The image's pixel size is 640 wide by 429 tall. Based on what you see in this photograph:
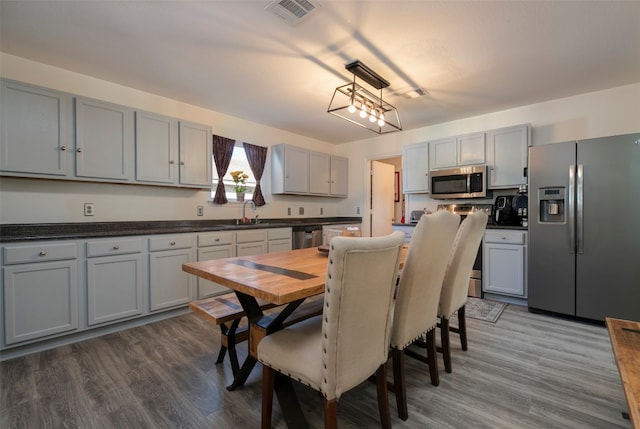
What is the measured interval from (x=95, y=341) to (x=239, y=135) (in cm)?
290

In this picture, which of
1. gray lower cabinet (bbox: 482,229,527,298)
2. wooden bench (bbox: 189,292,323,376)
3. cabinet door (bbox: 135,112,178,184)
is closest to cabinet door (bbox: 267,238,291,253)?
cabinet door (bbox: 135,112,178,184)

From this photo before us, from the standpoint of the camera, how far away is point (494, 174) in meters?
3.66

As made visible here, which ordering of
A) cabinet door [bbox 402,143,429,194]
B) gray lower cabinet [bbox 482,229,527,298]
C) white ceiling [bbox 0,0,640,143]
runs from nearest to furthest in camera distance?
white ceiling [bbox 0,0,640,143]
gray lower cabinet [bbox 482,229,527,298]
cabinet door [bbox 402,143,429,194]

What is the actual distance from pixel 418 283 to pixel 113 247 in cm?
258

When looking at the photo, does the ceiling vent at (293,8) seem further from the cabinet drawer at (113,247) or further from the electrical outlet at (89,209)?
the electrical outlet at (89,209)

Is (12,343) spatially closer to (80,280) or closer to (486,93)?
(80,280)

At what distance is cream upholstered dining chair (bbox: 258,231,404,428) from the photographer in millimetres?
1047

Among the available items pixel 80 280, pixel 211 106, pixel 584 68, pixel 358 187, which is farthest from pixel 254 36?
pixel 358 187

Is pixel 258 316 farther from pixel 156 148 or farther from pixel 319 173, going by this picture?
pixel 319 173

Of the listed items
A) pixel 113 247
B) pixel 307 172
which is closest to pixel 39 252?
pixel 113 247

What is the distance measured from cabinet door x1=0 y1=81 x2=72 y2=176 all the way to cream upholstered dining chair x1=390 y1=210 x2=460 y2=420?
2.98 m

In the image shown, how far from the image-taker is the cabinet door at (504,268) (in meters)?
3.29

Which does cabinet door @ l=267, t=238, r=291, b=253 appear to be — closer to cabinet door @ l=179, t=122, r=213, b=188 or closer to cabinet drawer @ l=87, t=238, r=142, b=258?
cabinet door @ l=179, t=122, r=213, b=188

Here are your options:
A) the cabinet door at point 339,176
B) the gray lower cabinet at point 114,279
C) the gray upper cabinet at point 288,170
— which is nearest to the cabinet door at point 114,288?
the gray lower cabinet at point 114,279
